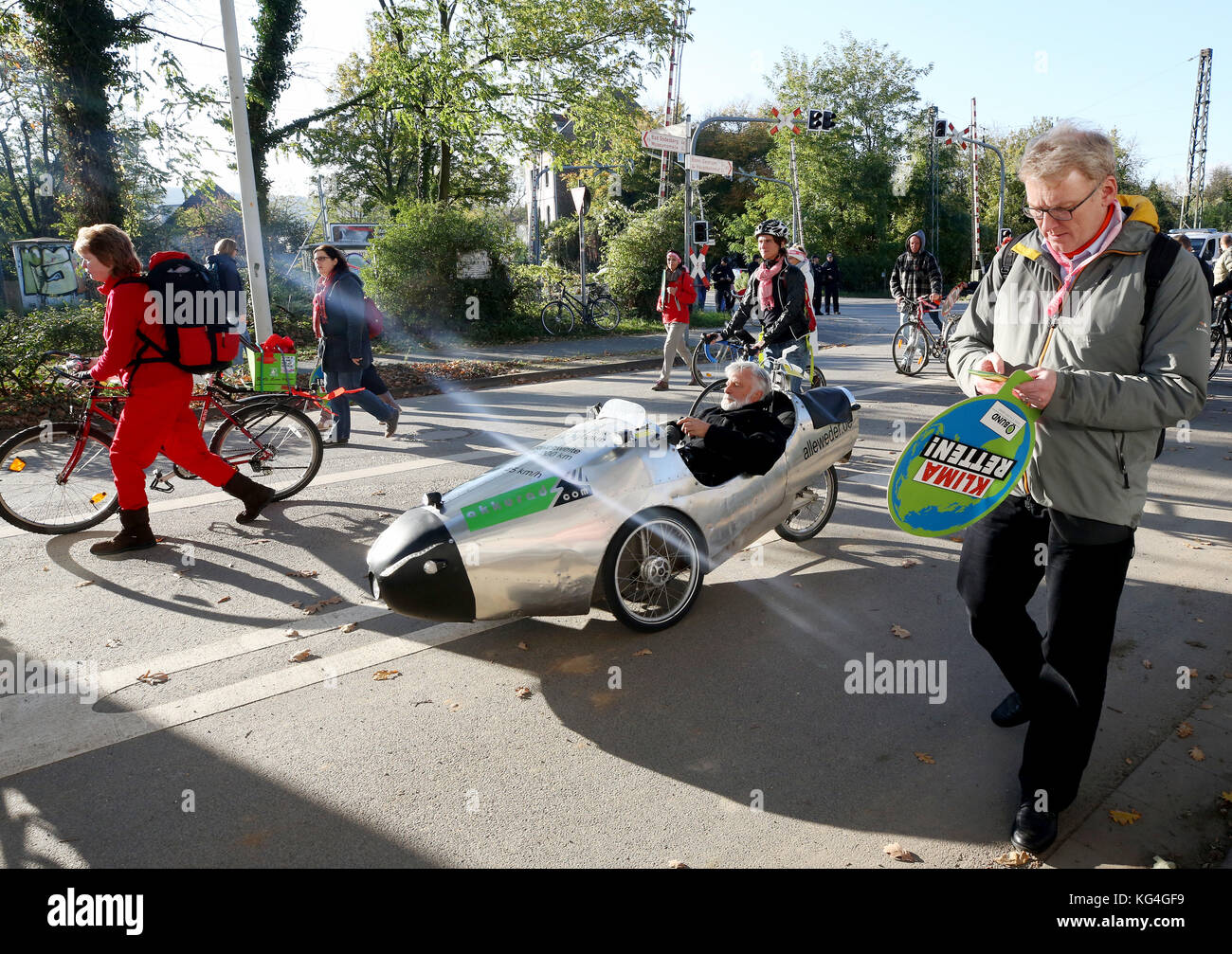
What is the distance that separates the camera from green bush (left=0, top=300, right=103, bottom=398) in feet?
33.0

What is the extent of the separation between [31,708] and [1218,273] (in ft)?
53.1

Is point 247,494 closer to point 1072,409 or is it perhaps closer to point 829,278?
point 1072,409

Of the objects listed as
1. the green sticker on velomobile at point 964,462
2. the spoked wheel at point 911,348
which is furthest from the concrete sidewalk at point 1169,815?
the spoked wheel at point 911,348

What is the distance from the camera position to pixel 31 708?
3676 mm

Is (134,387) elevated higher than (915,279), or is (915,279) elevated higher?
(915,279)

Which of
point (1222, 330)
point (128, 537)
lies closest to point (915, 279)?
point (1222, 330)

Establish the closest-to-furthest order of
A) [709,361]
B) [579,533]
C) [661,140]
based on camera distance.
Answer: [579,533]
[709,361]
[661,140]

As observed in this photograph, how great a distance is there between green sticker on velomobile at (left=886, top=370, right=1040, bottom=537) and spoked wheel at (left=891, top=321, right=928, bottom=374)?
1084cm

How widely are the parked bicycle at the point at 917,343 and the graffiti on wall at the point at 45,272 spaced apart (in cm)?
2334

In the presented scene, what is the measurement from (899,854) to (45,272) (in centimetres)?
2917

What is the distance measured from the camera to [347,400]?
8.86 metres
